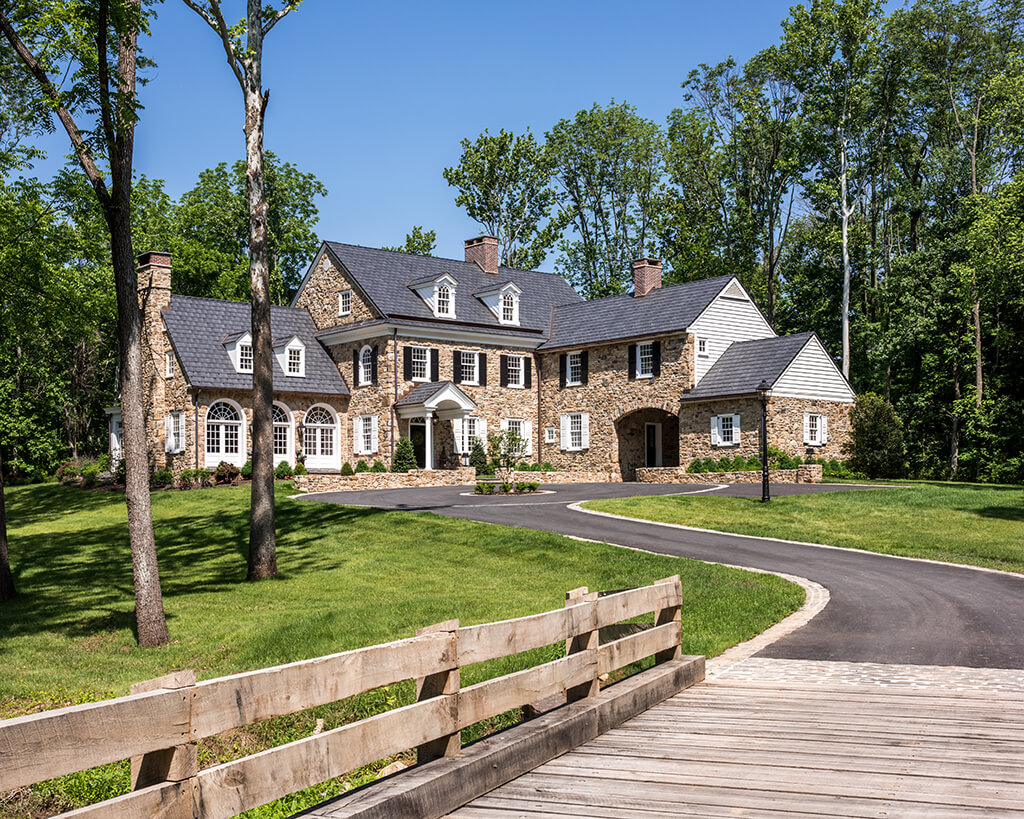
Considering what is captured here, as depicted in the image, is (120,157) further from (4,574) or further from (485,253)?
(485,253)

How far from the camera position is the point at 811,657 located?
1034cm

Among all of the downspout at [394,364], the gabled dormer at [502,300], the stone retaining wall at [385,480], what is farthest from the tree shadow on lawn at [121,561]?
the gabled dormer at [502,300]

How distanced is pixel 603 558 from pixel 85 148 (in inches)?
423

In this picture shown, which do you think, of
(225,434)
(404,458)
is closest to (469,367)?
(404,458)

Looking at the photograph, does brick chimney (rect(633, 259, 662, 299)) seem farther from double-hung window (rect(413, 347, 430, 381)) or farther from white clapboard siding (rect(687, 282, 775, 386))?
double-hung window (rect(413, 347, 430, 381))

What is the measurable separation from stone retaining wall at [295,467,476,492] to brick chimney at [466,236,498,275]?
42.9 ft

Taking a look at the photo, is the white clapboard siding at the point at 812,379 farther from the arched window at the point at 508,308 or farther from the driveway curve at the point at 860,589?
the arched window at the point at 508,308

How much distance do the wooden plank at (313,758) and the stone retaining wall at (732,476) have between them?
101 ft

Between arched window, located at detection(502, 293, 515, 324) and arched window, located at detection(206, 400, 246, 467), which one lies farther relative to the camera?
arched window, located at detection(502, 293, 515, 324)

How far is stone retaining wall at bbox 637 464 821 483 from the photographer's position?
3434 cm

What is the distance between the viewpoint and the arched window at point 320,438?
41.0 meters

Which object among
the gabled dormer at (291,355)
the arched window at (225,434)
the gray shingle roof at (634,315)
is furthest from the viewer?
the gray shingle roof at (634,315)

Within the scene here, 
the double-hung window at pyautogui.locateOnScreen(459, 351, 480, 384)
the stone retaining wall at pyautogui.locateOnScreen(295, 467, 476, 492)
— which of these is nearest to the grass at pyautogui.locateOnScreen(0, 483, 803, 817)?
the stone retaining wall at pyautogui.locateOnScreen(295, 467, 476, 492)

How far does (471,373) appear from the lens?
43312mm
